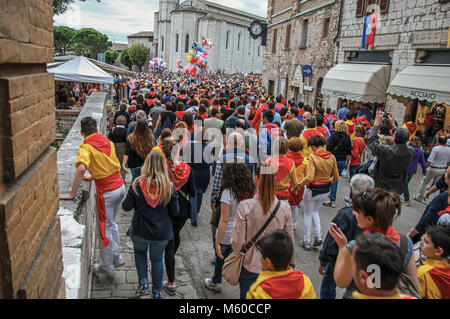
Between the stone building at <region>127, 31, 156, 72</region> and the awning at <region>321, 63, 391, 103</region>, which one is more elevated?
the stone building at <region>127, 31, 156, 72</region>

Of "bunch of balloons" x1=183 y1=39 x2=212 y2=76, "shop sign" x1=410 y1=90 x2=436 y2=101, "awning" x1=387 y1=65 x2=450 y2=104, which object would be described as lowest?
"shop sign" x1=410 y1=90 x2=436 y2=101

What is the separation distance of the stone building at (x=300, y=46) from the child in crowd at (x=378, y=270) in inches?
661

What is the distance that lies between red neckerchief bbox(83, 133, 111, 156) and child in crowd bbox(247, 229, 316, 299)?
7.64 ft

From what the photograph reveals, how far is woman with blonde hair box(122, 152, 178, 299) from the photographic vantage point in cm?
348

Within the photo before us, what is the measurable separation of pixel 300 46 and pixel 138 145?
61.1 feet

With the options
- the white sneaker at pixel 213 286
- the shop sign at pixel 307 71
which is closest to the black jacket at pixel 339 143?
the white sneaker at pixel 213 286

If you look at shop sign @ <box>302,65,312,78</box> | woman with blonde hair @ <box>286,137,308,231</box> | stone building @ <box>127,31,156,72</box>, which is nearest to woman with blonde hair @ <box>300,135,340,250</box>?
woman with blonde hair @ <box>286,137,308,231</box>

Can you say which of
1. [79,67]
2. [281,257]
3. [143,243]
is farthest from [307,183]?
[79,67]

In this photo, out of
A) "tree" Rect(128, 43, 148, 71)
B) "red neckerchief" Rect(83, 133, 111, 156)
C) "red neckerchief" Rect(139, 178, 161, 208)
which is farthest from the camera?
"tree" Rect(128, 43, 148, 71)

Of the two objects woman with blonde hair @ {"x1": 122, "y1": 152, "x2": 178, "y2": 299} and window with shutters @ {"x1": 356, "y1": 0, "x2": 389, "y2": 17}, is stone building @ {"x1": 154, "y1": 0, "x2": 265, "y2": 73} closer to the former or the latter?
window with shutters @ {"x1": 356, "y1": 0, "x2": 389, "y2": 17}

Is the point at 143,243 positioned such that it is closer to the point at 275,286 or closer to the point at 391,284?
the point at 275,286

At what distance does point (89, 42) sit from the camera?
74812 millimetres

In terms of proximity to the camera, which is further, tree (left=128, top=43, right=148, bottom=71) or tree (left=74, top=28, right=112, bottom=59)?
tree (left=128, top=43, right=148, bottom=71)

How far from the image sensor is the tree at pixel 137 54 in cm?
7844
